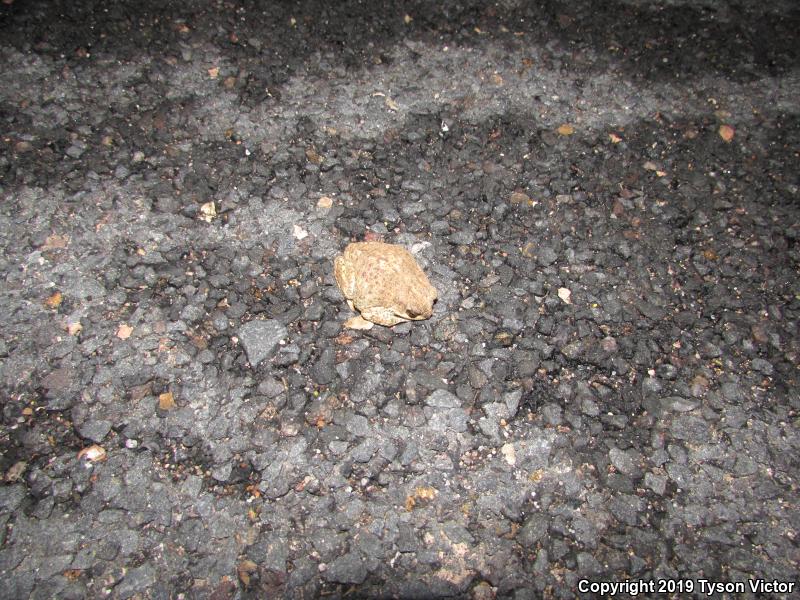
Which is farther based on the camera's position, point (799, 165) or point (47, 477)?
point (799, 165)

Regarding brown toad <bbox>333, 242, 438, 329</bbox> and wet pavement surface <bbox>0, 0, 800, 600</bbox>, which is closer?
wet pavement surface <bbox>0, 0, 800, 600</bbox>

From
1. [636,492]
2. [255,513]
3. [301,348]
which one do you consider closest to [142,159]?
[301,348]

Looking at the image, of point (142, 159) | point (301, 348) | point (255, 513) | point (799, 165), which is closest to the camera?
point (255, 513)

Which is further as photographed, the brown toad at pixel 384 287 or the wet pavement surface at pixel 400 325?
the brown toad at pixel 384 287

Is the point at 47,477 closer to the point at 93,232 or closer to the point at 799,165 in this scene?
the point at 93,232
